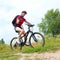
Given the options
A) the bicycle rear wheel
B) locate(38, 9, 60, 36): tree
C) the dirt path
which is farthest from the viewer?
locate(38, 9, 60, 36): tree

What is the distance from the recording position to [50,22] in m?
101

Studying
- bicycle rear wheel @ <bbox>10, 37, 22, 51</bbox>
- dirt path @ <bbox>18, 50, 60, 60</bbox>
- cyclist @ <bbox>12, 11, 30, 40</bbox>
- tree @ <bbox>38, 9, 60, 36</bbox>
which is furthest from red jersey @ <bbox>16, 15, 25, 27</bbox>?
tree @ <bbox>38, 9, 60, 36</bbox>

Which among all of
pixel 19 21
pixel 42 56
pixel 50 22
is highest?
pixel 50 22

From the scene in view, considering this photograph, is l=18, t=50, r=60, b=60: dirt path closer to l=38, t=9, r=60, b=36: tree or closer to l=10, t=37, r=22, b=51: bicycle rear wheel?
l=10, t=37, r=22, b=51: bicycle rear wheel

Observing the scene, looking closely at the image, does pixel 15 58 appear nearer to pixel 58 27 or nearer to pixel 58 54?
pixel 58 54

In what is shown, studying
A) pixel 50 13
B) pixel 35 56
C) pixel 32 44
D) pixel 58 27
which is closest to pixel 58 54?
pixel 35 56

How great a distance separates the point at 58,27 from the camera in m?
96.9

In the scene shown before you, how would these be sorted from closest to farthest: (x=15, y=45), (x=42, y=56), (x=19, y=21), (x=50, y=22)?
(x=42, y=56), (x=19, y=21), (x=15, y=45), (x=50, y=22)

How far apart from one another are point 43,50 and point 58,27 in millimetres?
83697

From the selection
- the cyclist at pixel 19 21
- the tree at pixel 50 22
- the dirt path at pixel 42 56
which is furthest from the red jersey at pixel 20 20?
the tree at pixel 50 22

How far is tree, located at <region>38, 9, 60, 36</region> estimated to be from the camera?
9788 cm

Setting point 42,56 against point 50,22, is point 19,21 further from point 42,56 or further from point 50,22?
point 50,22

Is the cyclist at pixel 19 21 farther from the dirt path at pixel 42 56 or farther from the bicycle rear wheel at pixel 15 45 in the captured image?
the dirt path at pixel 42 56

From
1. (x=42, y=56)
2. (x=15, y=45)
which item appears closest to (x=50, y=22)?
(x=15, y=45)
